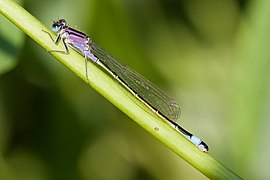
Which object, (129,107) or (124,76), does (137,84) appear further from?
(129,107)

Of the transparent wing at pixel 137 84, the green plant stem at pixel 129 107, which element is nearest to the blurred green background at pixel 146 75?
the transparent wing at pixel 137 84

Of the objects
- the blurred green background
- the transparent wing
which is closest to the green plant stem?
the transparent wing

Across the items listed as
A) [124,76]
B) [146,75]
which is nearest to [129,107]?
[124,76]

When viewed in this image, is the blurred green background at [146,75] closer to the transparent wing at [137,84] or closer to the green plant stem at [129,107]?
the transparent wing at [137,84]

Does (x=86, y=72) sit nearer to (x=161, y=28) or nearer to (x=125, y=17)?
(x=125, y=17)

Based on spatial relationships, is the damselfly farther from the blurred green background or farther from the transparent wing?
the blurred green background
